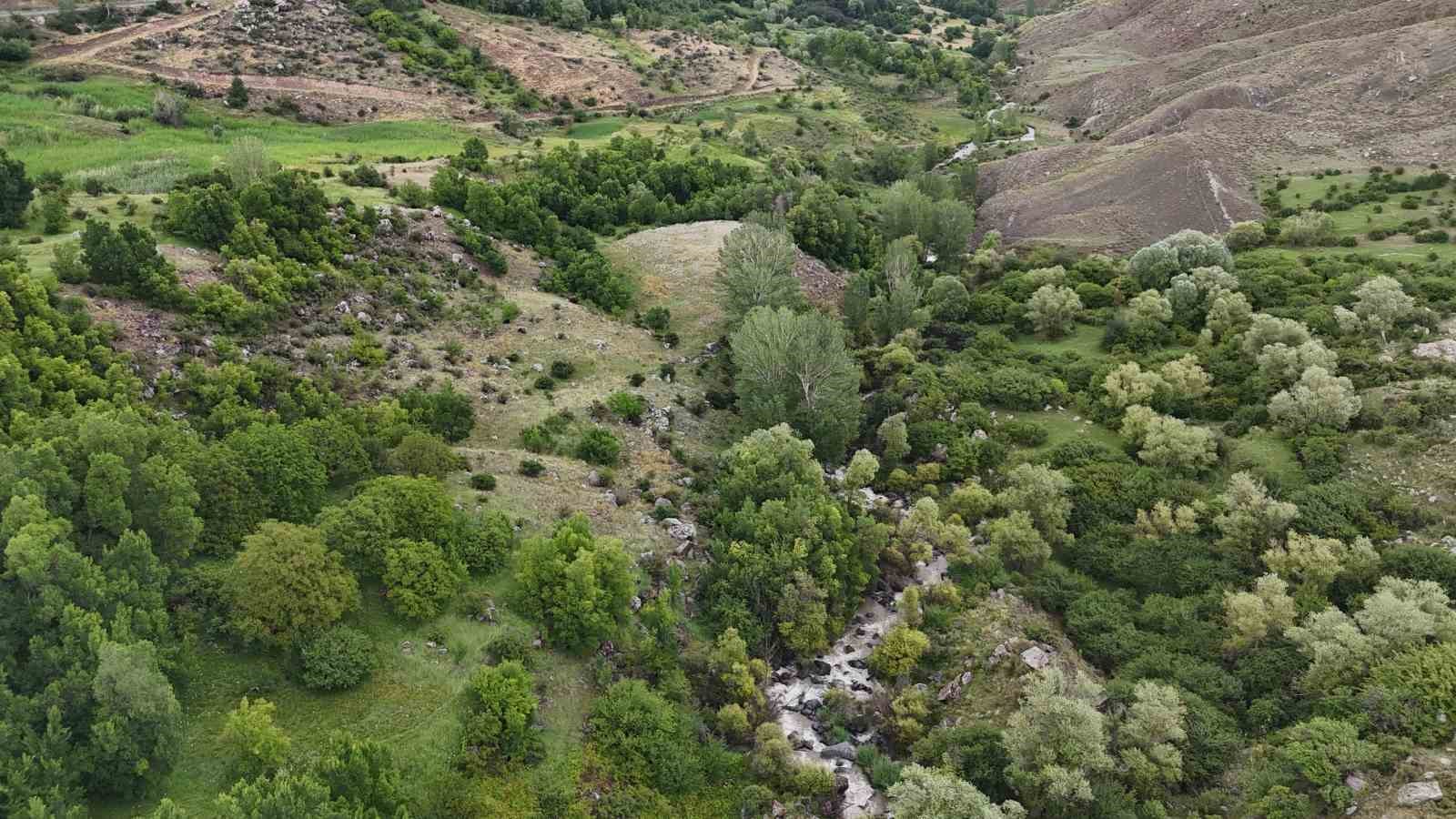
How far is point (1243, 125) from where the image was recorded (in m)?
→ 107

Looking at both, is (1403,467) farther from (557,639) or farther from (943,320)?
(557,639)

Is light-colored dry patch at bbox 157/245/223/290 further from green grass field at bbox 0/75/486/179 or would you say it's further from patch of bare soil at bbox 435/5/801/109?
patch of bare soil at bbox 435/5/801/109

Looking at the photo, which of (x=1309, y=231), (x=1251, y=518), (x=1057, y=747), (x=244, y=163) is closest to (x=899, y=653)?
(x=1057, y=747)

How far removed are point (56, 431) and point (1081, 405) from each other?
62252 mm

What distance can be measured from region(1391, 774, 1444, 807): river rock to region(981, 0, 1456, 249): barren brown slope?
71.2 m

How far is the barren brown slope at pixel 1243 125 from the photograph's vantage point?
3757 inches

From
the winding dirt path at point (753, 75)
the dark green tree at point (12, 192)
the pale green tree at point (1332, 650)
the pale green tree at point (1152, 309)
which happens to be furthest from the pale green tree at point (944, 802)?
the winding dirt path at point (753, 75)

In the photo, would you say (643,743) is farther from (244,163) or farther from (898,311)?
(244,163)

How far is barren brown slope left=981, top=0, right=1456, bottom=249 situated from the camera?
3757 inches

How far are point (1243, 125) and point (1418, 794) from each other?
327 ft

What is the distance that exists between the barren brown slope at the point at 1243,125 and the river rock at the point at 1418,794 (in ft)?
234

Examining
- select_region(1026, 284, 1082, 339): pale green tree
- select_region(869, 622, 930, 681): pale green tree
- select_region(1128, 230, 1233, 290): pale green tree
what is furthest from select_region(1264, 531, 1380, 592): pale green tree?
select_region(1128, 230, 1233, 290): pale green tree

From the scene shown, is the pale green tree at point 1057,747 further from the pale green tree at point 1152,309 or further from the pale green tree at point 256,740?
the pale green tree at point 1152,309

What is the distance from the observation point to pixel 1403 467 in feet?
159
